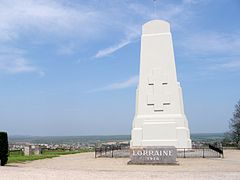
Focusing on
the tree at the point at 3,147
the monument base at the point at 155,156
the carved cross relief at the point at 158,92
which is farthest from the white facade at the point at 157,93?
the tree at the point at 3,147

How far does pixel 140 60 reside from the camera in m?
28.5

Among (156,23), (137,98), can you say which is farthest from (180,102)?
(156,23)

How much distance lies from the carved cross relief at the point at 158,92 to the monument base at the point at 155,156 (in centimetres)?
1030

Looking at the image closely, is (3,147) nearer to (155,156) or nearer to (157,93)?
(155,156)

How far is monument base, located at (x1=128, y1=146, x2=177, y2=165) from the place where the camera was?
17125 millimetres

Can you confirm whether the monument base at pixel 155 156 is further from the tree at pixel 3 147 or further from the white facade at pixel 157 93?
the white facade at pixel 157 93

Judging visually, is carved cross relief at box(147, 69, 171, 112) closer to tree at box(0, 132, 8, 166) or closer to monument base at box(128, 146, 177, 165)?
monument base at box(128, 146, 177, 165)

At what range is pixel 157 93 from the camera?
27938 mm

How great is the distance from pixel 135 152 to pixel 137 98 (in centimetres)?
1199

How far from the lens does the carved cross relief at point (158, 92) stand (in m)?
27.6

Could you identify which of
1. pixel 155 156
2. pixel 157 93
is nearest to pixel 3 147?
pixel 155 156

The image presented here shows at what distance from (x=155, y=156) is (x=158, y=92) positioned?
36.3 ft

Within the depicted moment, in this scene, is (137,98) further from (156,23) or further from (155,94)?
(156,23)

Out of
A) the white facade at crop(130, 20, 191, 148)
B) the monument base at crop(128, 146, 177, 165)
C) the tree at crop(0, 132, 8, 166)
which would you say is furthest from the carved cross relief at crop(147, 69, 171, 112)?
the tree at crop(0, 132, 8, 166)
